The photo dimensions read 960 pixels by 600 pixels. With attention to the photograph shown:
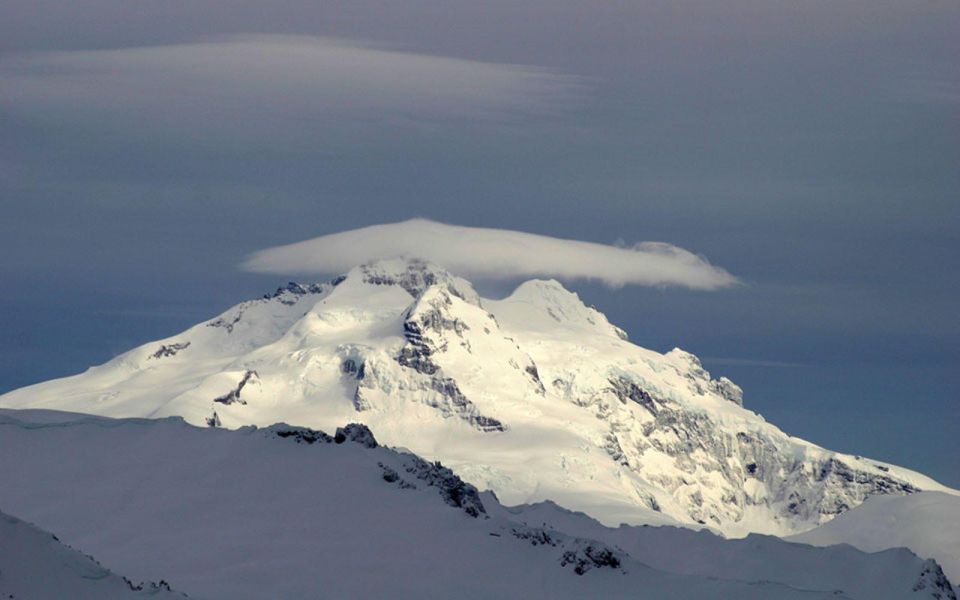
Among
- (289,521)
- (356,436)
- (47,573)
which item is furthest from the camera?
(356,436)

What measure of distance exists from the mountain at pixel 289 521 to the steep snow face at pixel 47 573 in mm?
15572

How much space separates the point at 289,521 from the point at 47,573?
34893 millimetres

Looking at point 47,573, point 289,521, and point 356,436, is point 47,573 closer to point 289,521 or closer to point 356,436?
point 289,521

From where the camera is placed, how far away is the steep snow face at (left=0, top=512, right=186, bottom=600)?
6606 centimetres

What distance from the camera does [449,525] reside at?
105 meters

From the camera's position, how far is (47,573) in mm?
67500

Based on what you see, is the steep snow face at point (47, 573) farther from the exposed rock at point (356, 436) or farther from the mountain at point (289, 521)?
the exposed rock at point (356, 436)

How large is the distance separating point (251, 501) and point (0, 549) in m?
38.6

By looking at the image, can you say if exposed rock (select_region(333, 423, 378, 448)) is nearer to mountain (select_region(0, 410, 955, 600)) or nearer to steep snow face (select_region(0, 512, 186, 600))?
mountain (select_region(0, 410, 955, 600))

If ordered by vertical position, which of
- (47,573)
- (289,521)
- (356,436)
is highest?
(356,436)

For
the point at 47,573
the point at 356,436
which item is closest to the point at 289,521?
the point at 356,436

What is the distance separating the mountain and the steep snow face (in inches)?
613

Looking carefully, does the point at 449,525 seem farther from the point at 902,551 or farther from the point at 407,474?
the point at 902,551

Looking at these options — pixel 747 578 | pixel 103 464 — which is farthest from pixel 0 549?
pixel 747 578
